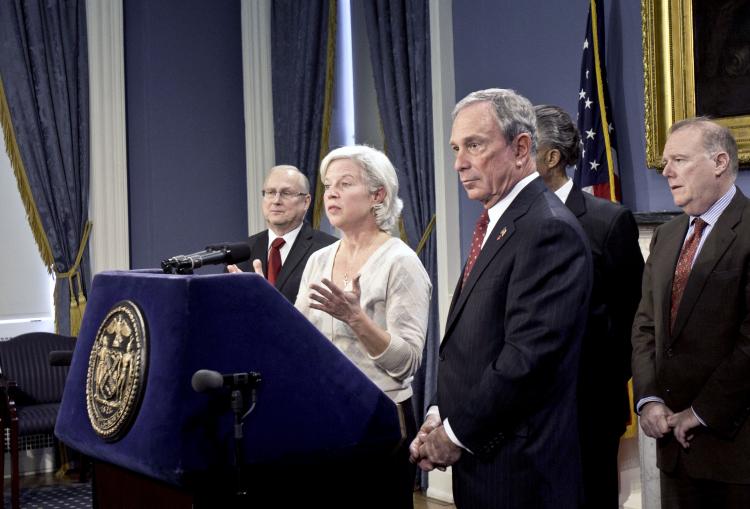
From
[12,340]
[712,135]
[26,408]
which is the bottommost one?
[26,408]

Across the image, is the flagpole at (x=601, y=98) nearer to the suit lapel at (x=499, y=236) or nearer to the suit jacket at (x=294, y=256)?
the suit jacket at (x=294, y=256)

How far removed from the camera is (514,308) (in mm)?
1962

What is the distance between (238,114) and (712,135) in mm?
4596

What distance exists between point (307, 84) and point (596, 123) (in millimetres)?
2595

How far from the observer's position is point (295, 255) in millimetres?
3883

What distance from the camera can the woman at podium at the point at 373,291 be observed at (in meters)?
2.21

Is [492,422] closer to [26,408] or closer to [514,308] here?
[514,308]

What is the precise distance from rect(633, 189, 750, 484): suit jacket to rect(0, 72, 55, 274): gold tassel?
4396 mm

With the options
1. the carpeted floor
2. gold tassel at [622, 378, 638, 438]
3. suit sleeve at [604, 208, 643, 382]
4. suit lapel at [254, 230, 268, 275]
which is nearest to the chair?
the carpeted floor

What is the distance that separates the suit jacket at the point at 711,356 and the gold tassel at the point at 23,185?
4396 millimetres

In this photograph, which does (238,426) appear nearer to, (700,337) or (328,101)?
(700,337)

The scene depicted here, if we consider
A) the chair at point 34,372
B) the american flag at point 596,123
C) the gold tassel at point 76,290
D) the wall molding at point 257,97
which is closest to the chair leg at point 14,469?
the chair at point 34,372

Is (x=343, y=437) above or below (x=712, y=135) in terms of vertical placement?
below

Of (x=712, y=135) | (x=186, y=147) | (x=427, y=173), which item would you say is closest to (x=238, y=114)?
(x=186, y=147)
